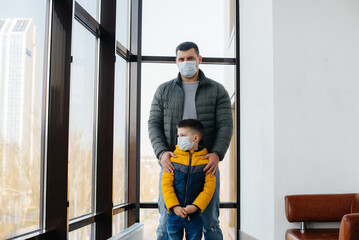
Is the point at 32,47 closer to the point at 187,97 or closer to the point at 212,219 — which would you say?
the point at 187,97

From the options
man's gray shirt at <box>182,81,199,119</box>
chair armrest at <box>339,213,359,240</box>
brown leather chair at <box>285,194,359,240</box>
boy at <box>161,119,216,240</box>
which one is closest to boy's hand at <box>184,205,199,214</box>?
boy at <box>161,119,216,240</box>

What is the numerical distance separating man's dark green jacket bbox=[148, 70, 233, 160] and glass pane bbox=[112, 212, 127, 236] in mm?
1534

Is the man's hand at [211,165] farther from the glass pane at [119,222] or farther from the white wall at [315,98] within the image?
the glass pane at [119,222]

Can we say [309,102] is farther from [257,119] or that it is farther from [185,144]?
[185,144]

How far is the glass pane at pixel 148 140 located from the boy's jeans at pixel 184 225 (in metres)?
2.01

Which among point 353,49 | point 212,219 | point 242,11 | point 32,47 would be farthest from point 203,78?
point 242,11

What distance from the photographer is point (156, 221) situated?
4.48 metres

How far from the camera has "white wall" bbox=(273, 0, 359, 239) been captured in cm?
346

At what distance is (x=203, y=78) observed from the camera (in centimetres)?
280

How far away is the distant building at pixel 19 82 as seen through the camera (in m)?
2.15

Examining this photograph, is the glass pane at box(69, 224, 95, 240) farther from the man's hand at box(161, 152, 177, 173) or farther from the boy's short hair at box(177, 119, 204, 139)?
the boy's short hair at box(177, 119, 204, 139)

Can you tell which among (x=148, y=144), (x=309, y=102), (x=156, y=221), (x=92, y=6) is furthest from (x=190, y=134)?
(x=156, y=221)

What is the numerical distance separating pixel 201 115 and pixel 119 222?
6.31 feet

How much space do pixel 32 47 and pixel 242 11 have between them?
284 centimetres
